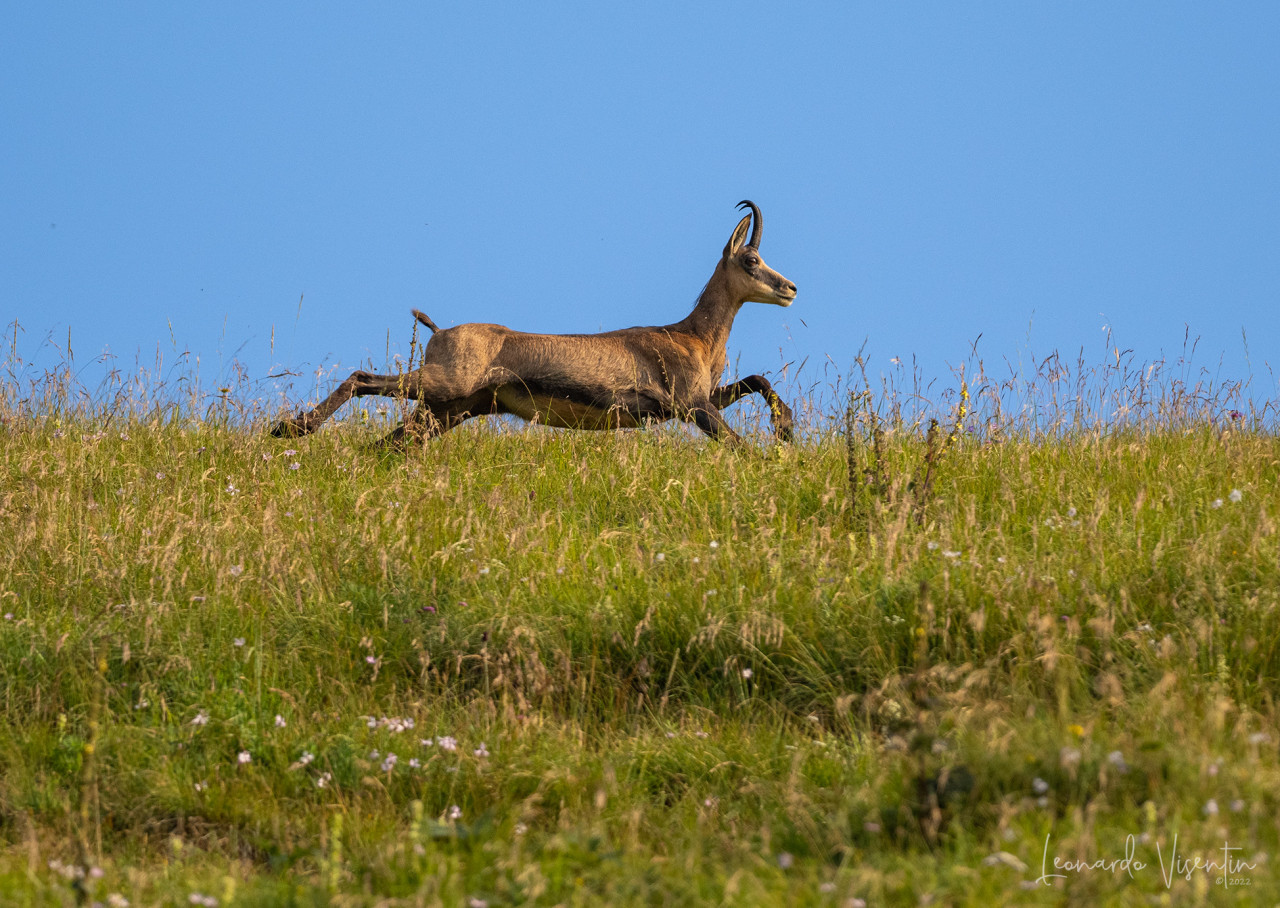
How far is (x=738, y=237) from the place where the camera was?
10.2 meters

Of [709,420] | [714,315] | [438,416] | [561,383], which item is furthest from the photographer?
[714,315]

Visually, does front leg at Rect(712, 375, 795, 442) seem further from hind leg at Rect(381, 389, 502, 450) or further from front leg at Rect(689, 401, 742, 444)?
hind leg at Rect(381, 389, 502, 450)

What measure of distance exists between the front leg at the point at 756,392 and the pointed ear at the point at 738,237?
131 cm

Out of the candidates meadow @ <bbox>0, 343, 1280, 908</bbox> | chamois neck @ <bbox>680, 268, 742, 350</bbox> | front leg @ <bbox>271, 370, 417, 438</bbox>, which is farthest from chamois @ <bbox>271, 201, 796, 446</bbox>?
meadow @ <bbox>0, 343, 1280, 908</bbox>

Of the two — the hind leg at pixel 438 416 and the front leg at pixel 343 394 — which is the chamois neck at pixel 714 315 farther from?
the front leg at pixel 343 394

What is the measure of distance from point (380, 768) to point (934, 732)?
1.83m

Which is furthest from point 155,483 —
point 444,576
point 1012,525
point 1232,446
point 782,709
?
point 1232,446

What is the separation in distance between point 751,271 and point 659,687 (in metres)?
6.38

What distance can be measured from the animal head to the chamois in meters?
0.73

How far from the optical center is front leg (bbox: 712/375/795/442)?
29.4ft

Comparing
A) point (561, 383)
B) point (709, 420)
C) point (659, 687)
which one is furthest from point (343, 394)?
point (659, 687)

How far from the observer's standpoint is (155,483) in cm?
690

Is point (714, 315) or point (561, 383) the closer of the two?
point (561, 383)

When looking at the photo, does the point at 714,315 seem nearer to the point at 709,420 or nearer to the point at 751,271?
the point at 751,271
